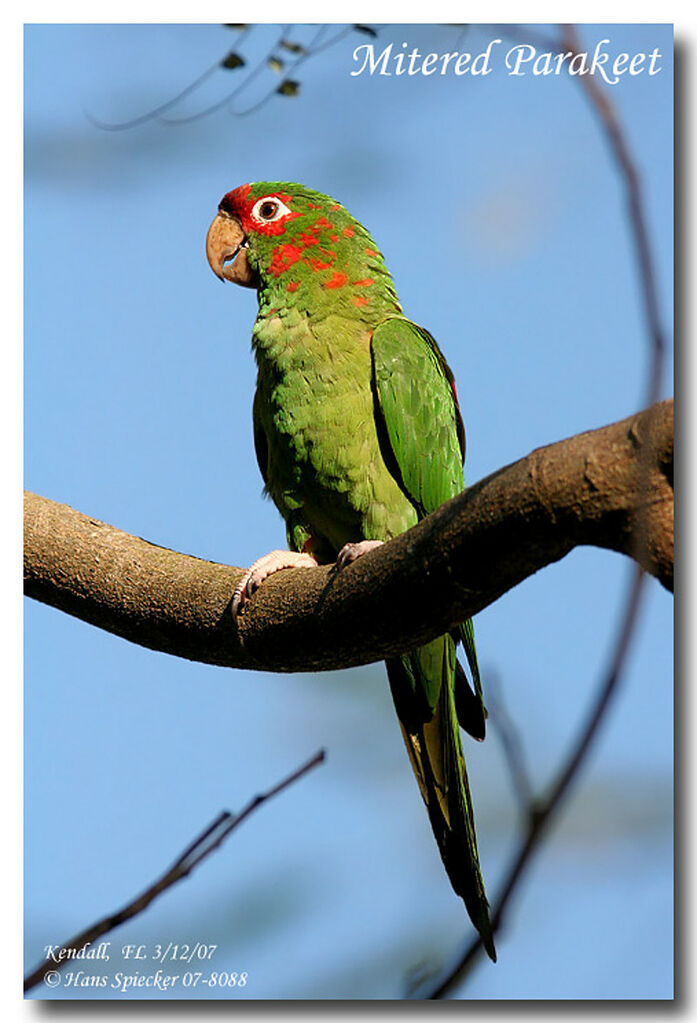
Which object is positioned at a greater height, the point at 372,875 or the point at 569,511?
the point at 569,511

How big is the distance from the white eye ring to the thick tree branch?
804 millimetres

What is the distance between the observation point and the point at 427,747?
199 cm

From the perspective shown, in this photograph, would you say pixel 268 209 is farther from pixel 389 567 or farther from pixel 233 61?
pixel 389 567

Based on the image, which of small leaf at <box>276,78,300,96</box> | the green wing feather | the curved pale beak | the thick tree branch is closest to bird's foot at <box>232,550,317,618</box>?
the thick tree branch

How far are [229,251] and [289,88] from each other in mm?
366

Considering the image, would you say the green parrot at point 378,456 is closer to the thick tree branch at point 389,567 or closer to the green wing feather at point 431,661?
the green wing feather at point 431,661

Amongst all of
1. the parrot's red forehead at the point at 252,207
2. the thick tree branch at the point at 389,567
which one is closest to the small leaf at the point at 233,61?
the parrot's red forehead at the point at 252,207

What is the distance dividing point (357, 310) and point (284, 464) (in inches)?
13.8

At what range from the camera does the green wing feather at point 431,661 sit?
1.92 metres

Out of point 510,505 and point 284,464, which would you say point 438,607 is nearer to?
point 510,505

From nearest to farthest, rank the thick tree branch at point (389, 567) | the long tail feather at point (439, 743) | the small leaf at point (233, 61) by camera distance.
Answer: the thick tree branch at point (389, 567) → the long tail feather at point (439, 743) → the small leaf at point (233, 61)

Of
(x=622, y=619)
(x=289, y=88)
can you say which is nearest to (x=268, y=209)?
(x=289, y=88)

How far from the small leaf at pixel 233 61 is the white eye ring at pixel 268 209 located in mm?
281
